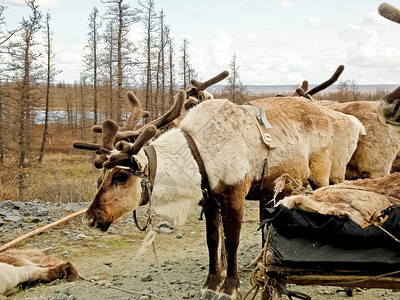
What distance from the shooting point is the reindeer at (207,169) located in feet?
15.0

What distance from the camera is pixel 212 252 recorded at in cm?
522

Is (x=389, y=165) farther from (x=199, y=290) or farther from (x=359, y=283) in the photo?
(x=359, y=283)

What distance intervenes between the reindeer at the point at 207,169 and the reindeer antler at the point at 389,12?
2369 millimetres

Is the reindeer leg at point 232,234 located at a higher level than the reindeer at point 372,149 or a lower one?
lower

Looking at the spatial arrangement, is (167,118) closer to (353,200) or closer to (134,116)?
(134,116)

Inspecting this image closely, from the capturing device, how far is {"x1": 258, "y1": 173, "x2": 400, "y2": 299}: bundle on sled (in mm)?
2537

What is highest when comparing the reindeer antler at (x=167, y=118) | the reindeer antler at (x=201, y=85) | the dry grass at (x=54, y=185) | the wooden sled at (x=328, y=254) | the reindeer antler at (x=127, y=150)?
the reindeer antler at (x=201, y=85)

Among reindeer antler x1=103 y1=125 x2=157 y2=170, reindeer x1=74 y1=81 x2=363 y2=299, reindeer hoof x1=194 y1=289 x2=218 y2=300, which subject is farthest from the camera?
reindeer hoof x1=194 y1=289 x2=218 y2=300

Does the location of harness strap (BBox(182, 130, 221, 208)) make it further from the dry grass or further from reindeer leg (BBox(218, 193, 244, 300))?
the dry grass

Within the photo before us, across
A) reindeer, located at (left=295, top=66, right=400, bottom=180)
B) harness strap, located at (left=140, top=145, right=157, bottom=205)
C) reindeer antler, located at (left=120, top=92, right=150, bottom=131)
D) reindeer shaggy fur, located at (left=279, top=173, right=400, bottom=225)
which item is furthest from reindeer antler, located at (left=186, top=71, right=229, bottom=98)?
reindeer shaggy fur, located at (left=279, top=173, right=400, bottom=225)

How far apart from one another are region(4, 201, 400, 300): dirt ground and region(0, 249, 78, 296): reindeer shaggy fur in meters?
0.14

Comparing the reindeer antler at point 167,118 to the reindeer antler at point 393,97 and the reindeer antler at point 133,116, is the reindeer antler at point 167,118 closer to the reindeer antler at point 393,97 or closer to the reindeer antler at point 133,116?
the reindeer antler at point 133,116

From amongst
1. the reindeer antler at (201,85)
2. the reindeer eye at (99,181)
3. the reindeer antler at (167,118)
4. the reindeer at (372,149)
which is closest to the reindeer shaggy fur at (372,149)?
the reindeer at (372,149)

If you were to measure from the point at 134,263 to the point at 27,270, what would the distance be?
1754 mm
